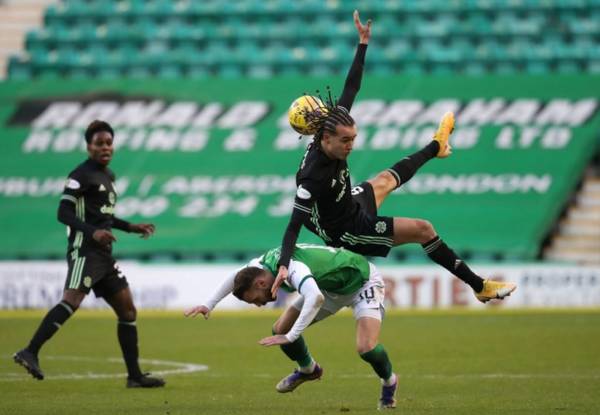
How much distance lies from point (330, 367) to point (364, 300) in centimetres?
394

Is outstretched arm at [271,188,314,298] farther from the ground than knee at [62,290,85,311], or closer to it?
farther from the ground

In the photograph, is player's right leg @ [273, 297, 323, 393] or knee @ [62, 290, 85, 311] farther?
knee @ [62, 290, 85, 311]

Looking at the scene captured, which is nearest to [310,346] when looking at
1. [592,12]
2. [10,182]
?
[10,182]

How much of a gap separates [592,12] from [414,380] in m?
17.7

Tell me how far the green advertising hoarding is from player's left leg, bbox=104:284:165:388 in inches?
484

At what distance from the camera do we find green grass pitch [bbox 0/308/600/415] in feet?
32.2

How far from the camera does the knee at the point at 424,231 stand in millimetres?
10180

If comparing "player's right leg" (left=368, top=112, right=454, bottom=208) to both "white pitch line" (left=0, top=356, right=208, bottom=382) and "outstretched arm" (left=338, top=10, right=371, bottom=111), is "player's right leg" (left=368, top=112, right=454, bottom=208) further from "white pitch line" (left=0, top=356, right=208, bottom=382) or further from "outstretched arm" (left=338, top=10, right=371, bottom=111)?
"white pitch line" (left=0, top=356, right=208, bottom=382)

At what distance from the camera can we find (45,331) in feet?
37.0

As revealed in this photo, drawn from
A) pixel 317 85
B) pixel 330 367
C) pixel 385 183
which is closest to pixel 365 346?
pixel 385 183

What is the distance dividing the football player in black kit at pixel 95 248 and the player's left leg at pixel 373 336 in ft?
9.11

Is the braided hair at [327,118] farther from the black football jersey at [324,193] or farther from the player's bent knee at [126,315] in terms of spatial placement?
the player's bent knee at [126,315]

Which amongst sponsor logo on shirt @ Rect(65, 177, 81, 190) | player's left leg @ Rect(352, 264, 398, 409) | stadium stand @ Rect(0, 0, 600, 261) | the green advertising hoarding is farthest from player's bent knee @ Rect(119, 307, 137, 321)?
stadium stand @ Rect(0, 0, 600, 261)

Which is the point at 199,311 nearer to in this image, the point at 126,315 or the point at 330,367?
the point at 126,315
